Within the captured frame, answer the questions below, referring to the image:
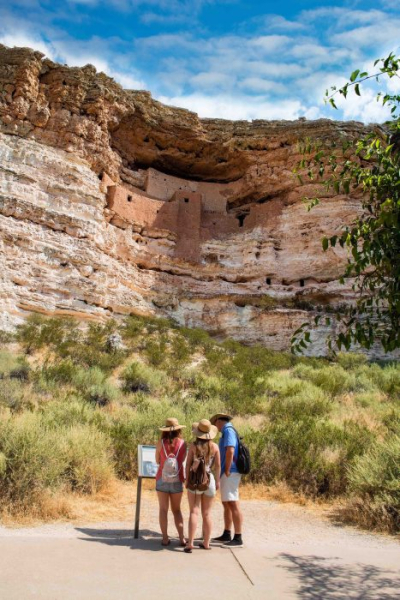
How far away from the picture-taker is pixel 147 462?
4.57 metres

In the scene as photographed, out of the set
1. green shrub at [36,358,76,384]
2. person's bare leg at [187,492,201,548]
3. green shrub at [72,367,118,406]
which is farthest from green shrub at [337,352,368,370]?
person's bare leg at [187,492,201,548]

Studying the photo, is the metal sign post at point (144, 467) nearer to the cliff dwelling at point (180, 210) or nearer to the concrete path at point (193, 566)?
the concrete path at point (193, 566)

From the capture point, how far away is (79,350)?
13.6 metres

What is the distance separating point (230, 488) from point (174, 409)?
3.57 meters

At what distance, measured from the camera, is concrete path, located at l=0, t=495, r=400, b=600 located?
3.14m

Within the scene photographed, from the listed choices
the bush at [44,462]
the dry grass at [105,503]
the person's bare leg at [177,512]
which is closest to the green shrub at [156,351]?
the dry grass at [105,503]

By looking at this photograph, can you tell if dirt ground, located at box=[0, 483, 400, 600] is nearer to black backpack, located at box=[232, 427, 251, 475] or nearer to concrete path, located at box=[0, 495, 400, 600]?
concrete path, located at box=[0, 495, 400, 600]

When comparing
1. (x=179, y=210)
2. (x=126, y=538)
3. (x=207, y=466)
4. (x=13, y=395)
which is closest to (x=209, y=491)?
(x=207, y=466)

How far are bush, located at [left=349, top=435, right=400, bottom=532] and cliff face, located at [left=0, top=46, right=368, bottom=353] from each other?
11.4 m

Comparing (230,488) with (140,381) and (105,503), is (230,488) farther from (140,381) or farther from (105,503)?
(140,381)

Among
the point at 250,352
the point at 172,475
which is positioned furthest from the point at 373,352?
the point at 172,475

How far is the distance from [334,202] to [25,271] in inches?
491

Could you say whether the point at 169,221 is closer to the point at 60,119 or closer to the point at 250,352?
the point at 60,119

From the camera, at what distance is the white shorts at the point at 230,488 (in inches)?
179
